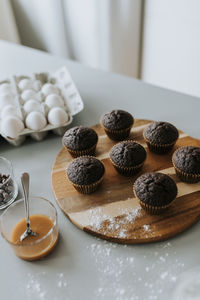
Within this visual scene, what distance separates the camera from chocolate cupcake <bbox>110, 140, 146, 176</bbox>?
117 cm

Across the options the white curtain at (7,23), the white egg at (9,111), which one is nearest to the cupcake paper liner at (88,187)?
the white egg at (9,111)

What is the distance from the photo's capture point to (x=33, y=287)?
3.02 ft

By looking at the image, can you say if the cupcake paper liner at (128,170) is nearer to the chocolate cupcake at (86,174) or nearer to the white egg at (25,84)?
the chocolate cupcake at (86,174)

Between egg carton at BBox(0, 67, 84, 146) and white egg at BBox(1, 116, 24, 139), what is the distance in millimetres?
18

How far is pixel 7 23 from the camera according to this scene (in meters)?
2.87

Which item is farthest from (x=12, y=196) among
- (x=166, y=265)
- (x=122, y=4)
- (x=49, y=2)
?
(x=49, y=2)

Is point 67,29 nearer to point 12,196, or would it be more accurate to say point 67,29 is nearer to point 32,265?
point 12,196

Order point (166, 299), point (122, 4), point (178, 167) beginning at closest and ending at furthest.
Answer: point (166, 299), point (178, 167), point (122, 4)

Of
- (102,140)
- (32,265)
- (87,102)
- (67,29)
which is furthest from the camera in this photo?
(67,29)

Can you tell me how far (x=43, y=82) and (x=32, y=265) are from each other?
3.66ft

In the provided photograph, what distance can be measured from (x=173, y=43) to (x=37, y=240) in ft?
6.62

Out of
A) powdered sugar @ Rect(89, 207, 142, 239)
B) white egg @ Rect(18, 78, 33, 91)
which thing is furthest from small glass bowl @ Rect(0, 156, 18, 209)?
white egg @ Rect(18, 78, 33, 91)

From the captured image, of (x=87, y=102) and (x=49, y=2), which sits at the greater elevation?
(x=49, y=2)

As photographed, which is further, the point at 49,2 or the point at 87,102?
the point at 49,2
